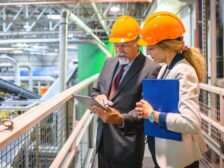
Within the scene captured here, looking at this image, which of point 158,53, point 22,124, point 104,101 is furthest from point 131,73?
point 22,124

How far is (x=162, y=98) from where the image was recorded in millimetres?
1312

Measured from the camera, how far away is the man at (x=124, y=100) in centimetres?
169

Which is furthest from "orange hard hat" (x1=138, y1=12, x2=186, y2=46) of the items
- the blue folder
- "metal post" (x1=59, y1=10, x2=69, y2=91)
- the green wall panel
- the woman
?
the green wall panel

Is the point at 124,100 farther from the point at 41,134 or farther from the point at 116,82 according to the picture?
the point at 41,134

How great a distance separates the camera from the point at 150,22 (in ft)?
4.66

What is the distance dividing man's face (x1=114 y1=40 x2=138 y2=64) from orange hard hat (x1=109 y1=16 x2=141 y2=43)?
29 mm

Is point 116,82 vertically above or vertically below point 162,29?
below

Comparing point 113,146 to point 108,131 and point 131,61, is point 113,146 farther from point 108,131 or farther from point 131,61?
point 131,61

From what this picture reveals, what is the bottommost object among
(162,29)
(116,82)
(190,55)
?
(116,82)

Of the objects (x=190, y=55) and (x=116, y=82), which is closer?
(x=190, y=55)

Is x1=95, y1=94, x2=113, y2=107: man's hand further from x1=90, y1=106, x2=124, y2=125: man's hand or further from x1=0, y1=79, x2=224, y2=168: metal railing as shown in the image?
x1=0, y1=79, x2=224, y2=168: metal railing

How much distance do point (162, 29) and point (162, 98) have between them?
1.07ft

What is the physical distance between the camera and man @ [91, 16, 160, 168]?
1.69 metres

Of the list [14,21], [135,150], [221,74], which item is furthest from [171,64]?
[14,21]
